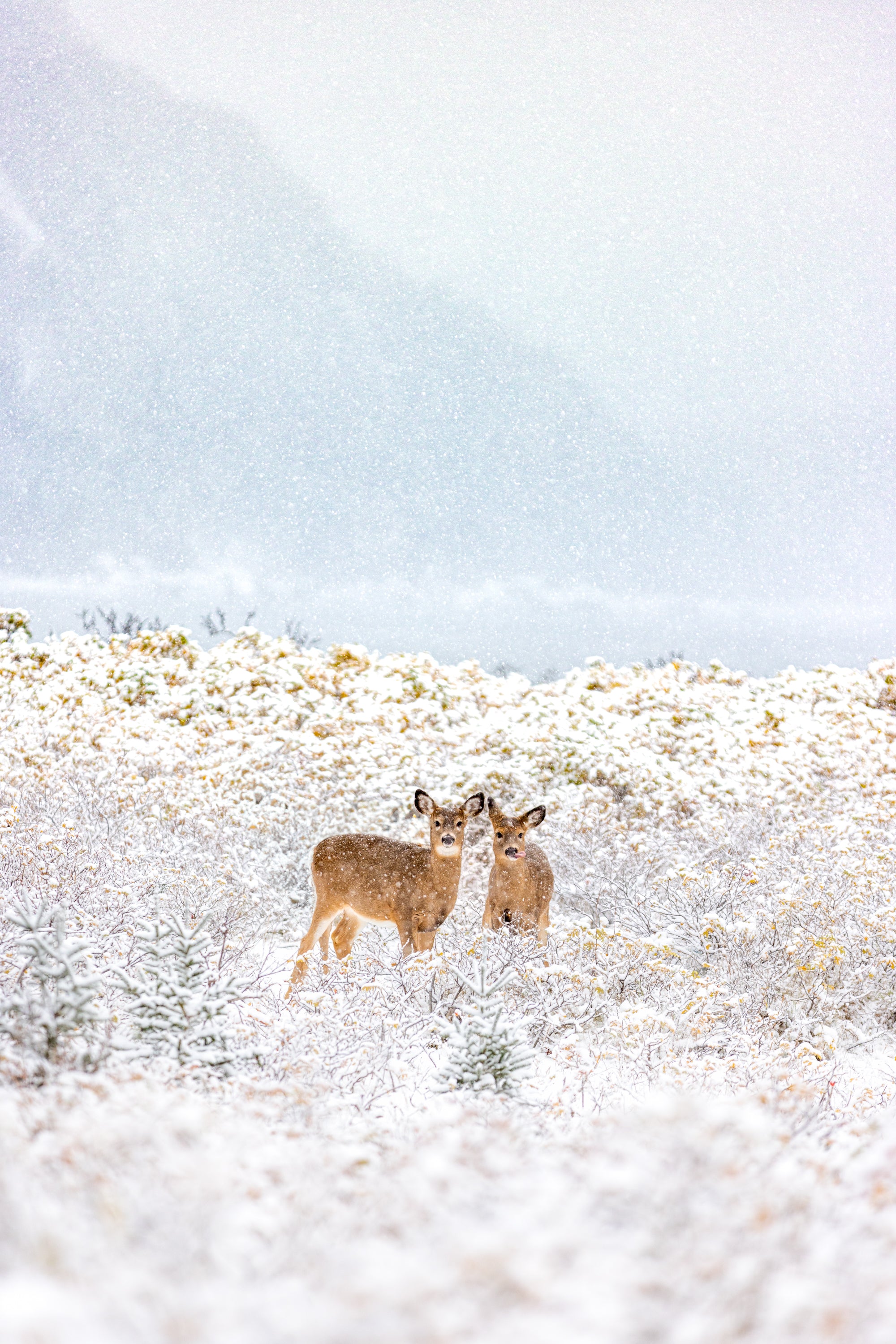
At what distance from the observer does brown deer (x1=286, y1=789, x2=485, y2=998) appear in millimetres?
6531

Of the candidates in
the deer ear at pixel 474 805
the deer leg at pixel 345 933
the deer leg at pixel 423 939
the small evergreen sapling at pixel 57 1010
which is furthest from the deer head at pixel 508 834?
the small evergreen sapling at pixel 57 1010

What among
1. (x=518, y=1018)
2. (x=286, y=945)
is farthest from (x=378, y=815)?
(x=518, y=1018)

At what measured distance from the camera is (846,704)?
16.0 meters

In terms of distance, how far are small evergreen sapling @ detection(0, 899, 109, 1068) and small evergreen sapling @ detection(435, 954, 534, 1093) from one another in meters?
1.67

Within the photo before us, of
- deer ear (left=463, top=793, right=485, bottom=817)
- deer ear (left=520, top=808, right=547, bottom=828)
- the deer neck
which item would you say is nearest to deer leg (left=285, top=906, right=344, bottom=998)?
the deer neck

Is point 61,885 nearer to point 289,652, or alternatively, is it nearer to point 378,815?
point 378,815

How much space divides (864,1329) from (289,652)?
46.4 feet

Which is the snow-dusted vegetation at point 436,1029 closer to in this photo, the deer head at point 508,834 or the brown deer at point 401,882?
the brown deer at point 401,882

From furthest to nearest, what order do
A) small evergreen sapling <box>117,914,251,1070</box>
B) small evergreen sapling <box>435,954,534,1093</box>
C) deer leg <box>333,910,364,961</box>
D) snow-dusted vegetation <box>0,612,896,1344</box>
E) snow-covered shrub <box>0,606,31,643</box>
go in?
snow-covered shrub <box>0,606,31,643</box> → deer leg <box>333,910,364,961</box> → small evergreen sapling <box>435,954,534,1093</box> → small evergreen sapling <box>117,914,251,1070</box> → snow-dusted vegetation <box>0,612,896,1344</box>

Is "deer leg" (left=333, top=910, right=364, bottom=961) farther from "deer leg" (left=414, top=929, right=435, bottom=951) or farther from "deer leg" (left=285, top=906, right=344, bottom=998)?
"deer leg" (left=414, top=929, right=435, bottom=951)

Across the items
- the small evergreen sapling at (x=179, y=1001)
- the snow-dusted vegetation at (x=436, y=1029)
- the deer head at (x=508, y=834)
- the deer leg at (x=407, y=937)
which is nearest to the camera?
the snow-dusted vegetation at (x=436, y=1029)

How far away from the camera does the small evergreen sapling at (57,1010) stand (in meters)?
3.61

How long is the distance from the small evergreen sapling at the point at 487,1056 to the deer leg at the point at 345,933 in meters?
2.61

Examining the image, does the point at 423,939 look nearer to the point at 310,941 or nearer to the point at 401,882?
the point at 401,882
